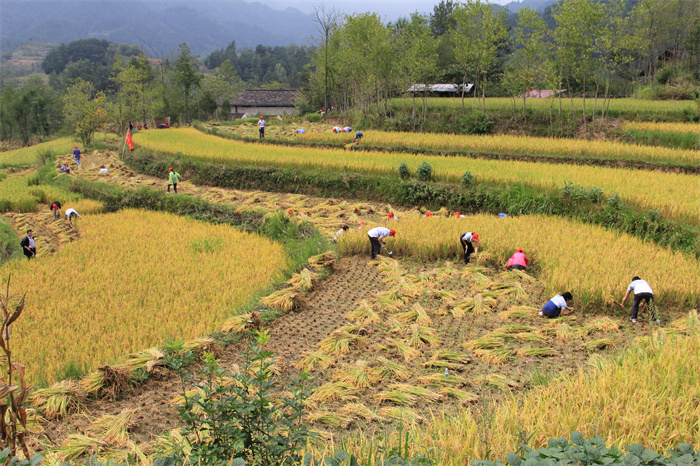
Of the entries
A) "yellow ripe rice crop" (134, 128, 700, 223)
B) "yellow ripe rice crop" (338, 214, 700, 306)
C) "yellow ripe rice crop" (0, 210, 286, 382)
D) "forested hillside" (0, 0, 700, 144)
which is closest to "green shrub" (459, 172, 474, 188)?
"yellow ripe rice crop" (134, 128, 700, 223)

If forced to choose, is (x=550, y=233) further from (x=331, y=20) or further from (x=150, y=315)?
(x=331, y=20)

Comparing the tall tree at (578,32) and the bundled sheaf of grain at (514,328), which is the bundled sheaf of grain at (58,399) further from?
the tall tree at (578,32)

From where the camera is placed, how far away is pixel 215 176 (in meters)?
18.4

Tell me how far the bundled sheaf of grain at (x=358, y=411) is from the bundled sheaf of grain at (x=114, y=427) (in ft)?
6.96

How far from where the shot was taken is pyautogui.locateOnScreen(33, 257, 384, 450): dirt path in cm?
459

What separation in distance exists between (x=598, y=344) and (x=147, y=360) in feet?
18.8

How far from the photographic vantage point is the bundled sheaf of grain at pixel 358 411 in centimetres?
462

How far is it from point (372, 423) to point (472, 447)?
60.0 inches

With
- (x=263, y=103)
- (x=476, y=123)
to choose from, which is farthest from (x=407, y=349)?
(x=263, y=103)

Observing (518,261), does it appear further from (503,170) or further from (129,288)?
(129,288)

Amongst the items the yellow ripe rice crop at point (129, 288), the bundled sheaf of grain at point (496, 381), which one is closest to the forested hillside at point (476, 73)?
the yellow ripe rice crop at point (129, 288)

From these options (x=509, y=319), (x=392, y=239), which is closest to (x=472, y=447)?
(x=509, y=319)

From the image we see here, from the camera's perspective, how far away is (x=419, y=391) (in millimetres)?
4910

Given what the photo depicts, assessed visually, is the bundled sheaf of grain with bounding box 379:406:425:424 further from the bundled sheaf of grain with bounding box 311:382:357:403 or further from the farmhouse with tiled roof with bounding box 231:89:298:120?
the farmhouse with tiled roof with bounding box 231:89:298:120
